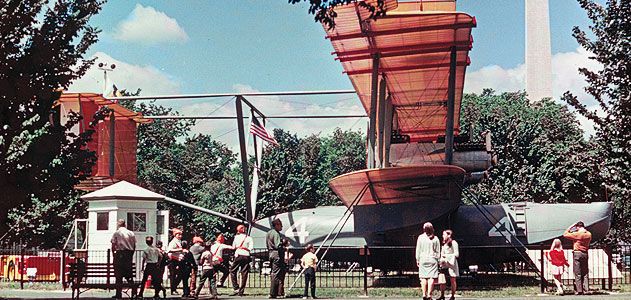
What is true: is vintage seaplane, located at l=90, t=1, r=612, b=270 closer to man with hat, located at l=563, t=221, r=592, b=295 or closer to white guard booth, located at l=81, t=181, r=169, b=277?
man with hat, located at l=563, t=221, r=592, b=295

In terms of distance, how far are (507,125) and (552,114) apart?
1633cm

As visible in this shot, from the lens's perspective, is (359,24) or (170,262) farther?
(359,24)

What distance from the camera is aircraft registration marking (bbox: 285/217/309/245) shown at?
35.9 metres

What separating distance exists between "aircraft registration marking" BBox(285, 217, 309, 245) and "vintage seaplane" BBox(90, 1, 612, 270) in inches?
254

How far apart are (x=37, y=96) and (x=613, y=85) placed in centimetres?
1169

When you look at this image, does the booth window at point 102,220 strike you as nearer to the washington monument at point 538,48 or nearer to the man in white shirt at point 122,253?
the man in white shirt at point 122,253

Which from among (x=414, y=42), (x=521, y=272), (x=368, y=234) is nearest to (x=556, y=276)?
(x=368, y=234)

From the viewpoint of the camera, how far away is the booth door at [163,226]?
25734mm

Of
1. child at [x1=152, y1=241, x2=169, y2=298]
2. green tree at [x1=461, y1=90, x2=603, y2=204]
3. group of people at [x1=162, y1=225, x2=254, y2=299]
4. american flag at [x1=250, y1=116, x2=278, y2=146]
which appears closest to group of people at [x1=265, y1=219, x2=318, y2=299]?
group of people at [x1=162, y1=225, x2=254, y2=299]

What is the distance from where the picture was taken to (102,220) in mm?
23250

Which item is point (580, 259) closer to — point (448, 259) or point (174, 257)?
point (448, 259)

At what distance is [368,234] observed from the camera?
1011 inches

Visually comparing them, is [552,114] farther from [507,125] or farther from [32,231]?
[32,231]

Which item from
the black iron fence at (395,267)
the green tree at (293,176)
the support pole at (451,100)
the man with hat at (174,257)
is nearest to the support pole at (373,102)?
the support pole at (451,100)
